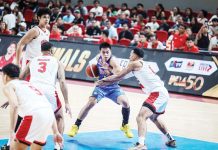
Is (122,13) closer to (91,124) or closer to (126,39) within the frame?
(126,39)

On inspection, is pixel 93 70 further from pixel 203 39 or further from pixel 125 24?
pixel 125 24

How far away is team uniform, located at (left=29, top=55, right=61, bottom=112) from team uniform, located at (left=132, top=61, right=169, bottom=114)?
1.69 m

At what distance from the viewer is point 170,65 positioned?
49.1 ft

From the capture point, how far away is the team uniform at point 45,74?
6965mm

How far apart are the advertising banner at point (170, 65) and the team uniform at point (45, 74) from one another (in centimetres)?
798

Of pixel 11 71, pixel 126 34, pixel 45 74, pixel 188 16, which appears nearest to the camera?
pixel 11 71

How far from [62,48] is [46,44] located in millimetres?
9702

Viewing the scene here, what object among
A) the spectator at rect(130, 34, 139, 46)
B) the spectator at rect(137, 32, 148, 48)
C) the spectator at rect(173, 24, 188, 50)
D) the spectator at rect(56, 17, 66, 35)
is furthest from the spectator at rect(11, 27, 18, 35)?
the spectator at rect(173, 24, 188, 50)

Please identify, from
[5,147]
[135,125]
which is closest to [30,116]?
[5,147]

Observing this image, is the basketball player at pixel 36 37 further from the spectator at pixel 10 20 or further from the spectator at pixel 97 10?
the spectator at pixel 97 10

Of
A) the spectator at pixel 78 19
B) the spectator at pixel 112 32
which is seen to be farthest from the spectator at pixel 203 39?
the spectator at pixel 78 19

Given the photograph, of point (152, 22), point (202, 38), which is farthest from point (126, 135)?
point (152, 22)

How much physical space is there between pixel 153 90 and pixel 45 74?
205 cm

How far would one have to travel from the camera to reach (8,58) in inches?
682
